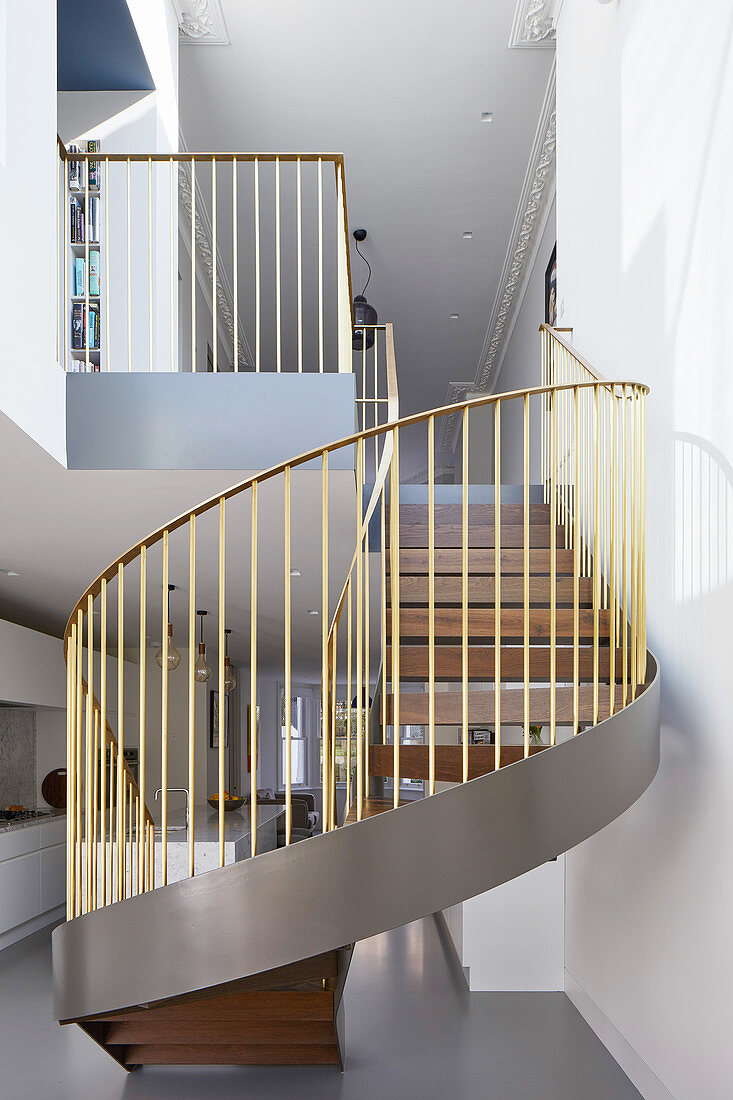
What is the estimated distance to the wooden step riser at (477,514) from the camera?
5137 mm

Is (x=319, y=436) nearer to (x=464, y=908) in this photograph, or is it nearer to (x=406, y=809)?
(x=406, y=809)

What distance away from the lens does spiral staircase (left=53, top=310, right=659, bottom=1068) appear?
2.50m

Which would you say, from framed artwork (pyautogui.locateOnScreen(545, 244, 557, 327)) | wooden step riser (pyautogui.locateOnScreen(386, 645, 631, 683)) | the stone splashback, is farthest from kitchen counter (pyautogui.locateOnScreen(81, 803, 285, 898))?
framed artwork (pyautogui.locateOnScreen(545, 244, 557, 327))

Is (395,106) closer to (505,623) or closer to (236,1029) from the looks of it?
(505,623)

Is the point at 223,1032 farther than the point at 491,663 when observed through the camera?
Yes

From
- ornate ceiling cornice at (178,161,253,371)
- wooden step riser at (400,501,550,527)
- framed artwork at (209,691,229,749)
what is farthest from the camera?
framed artwork at (209,691,229,749)

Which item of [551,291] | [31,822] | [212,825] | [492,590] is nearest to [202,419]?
[492,590]

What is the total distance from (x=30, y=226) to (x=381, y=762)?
93.2 inches

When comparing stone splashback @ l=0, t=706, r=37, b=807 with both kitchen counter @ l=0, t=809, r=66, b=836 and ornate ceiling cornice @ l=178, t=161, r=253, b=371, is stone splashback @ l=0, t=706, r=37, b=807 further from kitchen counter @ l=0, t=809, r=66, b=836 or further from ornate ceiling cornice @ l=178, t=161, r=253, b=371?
ornate ceiling cornice @ l=178, t=161, r=253, b=371

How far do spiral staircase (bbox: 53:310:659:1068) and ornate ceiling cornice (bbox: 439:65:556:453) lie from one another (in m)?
2.48

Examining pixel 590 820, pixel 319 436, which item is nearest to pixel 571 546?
pixel 319 436

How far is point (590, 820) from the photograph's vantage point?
277 centimetres

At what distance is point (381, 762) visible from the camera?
9.48 ft

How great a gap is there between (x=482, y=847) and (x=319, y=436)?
2.15 metres
